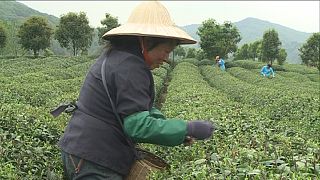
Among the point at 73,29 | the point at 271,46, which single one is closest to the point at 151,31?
the point at 271,46

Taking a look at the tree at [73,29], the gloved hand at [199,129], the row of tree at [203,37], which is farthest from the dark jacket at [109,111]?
the tree at [73,29]

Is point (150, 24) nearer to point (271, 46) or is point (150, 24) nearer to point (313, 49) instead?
point (271, 46)

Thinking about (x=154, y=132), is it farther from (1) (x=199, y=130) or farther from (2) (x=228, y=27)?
(2) (x=228, y=27)

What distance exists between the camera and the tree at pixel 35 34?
171 ft

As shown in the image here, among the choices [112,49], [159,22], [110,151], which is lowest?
[110,151]

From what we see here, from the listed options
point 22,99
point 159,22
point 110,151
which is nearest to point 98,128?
point 110,151

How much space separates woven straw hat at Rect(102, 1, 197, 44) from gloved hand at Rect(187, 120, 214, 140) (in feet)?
2.05

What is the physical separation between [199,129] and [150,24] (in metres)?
0.83

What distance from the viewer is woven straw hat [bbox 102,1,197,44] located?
2906 mm

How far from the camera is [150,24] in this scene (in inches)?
118

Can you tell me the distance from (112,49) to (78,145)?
744mm

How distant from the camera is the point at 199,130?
2852 millimetres

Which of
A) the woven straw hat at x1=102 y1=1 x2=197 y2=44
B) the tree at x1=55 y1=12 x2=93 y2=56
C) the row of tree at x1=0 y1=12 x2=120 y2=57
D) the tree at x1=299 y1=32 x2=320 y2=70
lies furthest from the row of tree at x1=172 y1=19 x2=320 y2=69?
the woven straw hat at x1=102 y1=1 x2=197 y2=44

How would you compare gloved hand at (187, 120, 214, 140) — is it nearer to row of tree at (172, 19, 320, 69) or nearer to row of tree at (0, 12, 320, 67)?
row of tree at (0, 12, 320, 67)
